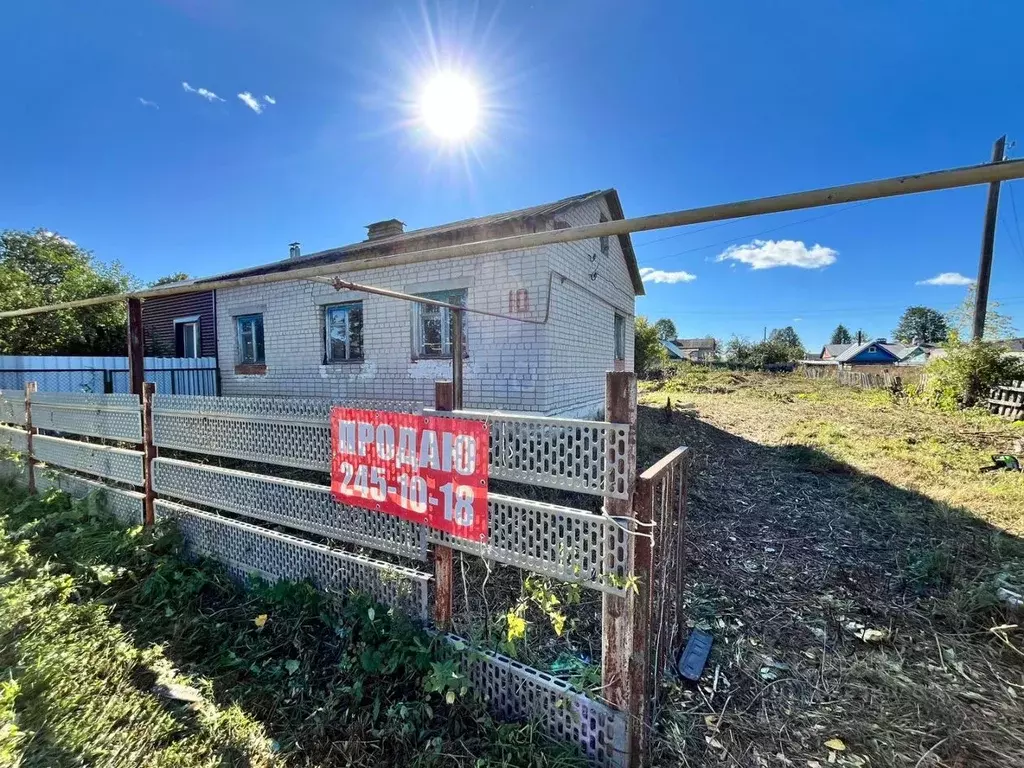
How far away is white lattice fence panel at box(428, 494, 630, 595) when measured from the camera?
5.29 ft

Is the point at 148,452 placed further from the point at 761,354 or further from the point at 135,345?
the point at 761,354

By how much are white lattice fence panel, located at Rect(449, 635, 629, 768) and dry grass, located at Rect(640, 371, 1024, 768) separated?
323 mm

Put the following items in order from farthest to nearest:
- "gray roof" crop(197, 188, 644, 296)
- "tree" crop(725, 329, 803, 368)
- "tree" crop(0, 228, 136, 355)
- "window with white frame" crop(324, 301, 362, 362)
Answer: "tree" crop(725, 329, 803, 368), "tree" crop(0, 228, 136, 355), "window with white frame" crop(324, 301, 362, 362), "gray roof" crop(197, 188, 644, 296)

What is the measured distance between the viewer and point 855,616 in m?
2.66

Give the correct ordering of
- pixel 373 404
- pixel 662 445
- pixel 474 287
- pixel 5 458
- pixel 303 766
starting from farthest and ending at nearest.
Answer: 1. pixel 662 445
2. pixel 474 287
3. pixel 5 458
4. pixel 373 404
5. pixel 303 766

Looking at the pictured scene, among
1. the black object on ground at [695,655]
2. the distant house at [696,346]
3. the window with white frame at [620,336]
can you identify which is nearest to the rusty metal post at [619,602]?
the black object on ground at [695,655]

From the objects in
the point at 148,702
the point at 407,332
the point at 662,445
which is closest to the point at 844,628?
the point at 148,702

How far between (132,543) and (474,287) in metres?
5.02

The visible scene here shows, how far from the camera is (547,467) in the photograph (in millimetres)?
1775

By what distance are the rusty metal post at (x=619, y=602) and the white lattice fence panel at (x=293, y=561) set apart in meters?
1.00

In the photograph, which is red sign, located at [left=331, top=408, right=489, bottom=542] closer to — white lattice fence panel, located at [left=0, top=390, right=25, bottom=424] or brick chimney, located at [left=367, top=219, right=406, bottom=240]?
white lattice fence panel, located at [left=0, top=390, right=25, bottom=424]

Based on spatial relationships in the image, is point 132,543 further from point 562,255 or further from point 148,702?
point 562,255

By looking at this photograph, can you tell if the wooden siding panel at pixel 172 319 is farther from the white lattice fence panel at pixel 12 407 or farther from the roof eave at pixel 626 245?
the roof eave at pixel 626 245

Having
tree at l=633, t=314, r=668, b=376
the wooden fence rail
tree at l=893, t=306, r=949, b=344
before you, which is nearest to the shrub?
tree at l=633, t=314, r=668, b=376
